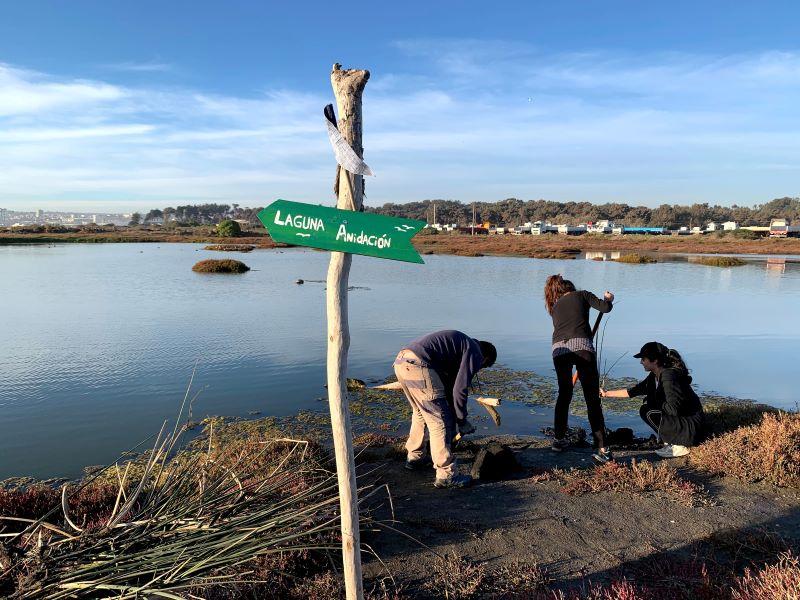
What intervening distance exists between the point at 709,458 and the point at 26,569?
6.36 m

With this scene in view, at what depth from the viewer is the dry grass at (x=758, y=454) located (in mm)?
5770

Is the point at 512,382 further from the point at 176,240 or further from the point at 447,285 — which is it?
the point at 176,240

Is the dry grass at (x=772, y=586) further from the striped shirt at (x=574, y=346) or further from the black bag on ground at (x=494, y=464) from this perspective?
the striped shirt at (x=574, y=346)

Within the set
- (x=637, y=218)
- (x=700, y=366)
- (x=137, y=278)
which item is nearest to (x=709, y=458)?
(x=700, y=366)

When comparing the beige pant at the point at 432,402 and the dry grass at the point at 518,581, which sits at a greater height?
the beige pant at the point at 432,402

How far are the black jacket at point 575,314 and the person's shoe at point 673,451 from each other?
1.67m

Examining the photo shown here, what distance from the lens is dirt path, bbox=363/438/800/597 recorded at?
13.6 ft

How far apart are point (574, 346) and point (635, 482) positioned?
5.42 ft

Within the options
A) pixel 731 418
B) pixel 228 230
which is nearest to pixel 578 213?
pixel 228 230

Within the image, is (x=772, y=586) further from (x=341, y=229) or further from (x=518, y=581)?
(x=341, y=229)

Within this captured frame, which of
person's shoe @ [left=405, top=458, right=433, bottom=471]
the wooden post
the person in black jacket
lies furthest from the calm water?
the wooden post

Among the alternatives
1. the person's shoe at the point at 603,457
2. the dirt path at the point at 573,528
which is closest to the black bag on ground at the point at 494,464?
the dirt path at the point at 573,528

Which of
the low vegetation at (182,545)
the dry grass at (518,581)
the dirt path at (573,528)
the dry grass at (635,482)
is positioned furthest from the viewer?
the dry grass at (635,482)

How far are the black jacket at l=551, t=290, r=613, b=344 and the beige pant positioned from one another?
6.37ft
